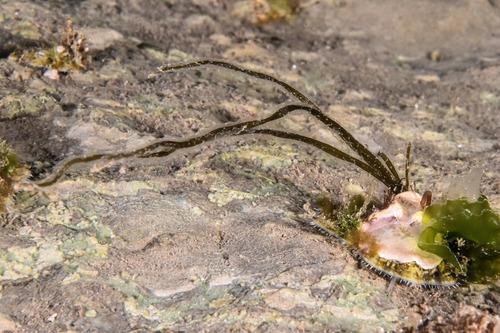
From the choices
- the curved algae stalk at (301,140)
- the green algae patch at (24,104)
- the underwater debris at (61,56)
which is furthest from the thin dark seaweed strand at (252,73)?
the underwater debris at (61,56)

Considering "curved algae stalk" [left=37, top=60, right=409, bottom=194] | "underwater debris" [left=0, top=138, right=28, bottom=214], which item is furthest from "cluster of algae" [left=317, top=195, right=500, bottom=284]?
"underwater debris" [left=0, top=138, right=28, bottom=214]

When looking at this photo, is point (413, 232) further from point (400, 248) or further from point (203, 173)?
point (203, 173)

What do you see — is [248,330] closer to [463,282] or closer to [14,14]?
[463,282]

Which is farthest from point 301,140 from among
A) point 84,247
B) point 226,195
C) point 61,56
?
point 61,56

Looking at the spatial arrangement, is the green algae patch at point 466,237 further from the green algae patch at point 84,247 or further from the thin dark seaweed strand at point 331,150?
the green algae patch at point 84,247

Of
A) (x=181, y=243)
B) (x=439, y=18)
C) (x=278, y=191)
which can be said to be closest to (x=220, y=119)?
(x=278, y=191)

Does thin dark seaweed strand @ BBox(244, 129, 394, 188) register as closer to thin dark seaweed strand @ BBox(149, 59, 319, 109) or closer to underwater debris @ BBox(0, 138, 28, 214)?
thin dark seaweed strand @ BBox(149, 59, 319, 109)
